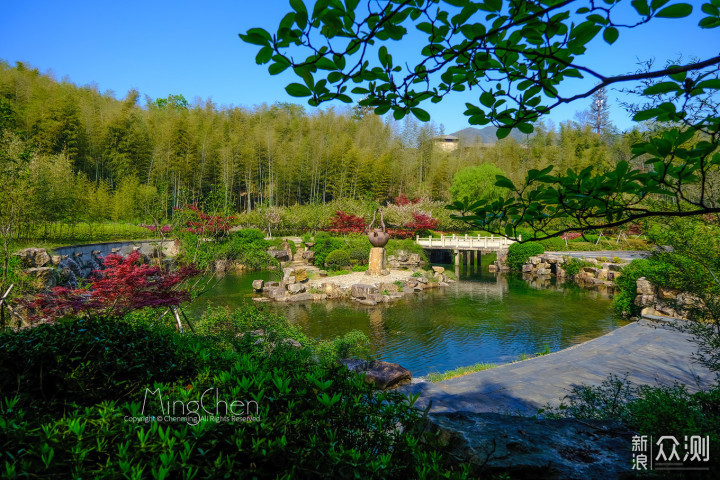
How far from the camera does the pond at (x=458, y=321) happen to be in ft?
29.1

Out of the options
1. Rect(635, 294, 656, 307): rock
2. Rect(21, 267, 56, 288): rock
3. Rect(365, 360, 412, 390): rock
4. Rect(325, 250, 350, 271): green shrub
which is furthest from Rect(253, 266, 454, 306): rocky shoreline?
Rect(365, 360, 412, 390): rock

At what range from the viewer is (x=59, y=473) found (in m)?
1.19

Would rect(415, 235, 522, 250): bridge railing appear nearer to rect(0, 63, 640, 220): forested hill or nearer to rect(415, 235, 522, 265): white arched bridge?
rect(415, 235, 522, 265): white arched bridge

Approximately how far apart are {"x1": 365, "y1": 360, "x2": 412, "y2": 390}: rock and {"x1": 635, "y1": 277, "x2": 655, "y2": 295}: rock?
8632mm

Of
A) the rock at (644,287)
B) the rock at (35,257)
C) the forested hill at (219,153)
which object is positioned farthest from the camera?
the forested hill at (219,153)

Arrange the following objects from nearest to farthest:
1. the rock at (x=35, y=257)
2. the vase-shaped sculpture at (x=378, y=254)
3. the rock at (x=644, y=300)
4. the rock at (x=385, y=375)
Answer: the rock at (x=385, y=375), the rock at (x=35, y=257), the rock at (x=644, y=300), the vase-shaped sculpture at (x=378, y=254)

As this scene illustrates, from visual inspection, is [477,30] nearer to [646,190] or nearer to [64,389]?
[646,190]

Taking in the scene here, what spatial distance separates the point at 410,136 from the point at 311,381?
45.1 metres

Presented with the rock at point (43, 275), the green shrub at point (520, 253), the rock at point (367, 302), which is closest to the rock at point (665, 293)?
the rock at point (367, 302)

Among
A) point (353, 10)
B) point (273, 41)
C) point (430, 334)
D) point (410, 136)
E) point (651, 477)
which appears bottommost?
point (430, 334)

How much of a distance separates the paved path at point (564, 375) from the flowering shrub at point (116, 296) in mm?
3756

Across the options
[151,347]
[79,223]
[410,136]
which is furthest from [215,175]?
[151,347]

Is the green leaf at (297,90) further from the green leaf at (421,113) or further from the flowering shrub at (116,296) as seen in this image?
the flowering shrub at (116,296)

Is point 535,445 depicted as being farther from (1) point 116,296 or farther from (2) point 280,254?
(2) point 280,254
